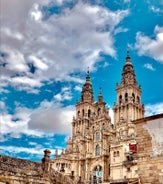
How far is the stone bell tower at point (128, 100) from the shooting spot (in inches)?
2249

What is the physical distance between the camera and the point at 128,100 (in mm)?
57625

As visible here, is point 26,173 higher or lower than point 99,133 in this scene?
lower

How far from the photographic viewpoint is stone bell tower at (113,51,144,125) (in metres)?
57.1

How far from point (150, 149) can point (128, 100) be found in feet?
143

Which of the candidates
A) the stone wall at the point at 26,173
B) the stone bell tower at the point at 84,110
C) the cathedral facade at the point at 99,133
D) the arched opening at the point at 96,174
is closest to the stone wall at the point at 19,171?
the stone wall at the point at 26,173

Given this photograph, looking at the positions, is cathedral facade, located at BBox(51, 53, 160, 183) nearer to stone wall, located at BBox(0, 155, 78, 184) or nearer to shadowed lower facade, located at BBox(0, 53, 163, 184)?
shadowed lower facade, located at BBox(0, 53, 163, 184)

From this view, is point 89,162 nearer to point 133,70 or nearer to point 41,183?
point 133,70

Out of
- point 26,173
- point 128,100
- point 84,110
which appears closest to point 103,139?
point 128,100

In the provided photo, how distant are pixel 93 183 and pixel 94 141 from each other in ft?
30.3

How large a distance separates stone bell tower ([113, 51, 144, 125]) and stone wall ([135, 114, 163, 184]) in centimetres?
4122

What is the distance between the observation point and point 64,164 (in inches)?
2309

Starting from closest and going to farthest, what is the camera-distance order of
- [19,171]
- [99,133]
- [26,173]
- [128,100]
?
[19,171]
[26,173]
[128,100]
[99,133]

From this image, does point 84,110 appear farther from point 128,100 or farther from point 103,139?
point 128,100

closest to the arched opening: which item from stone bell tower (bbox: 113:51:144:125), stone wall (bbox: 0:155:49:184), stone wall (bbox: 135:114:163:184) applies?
stone bell tower (bbox: 113:51:144:125)
